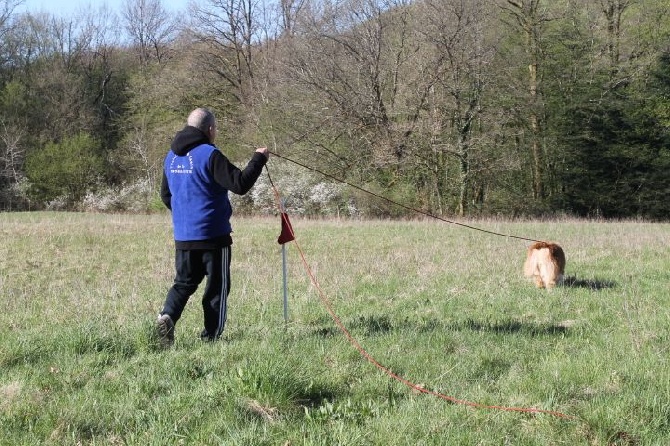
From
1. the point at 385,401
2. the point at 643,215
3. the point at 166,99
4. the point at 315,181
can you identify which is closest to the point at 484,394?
the point at 385,401

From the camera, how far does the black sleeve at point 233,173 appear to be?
481 centimetres

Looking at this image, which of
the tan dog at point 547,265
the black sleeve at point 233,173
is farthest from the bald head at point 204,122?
the tan dog at point 547,265

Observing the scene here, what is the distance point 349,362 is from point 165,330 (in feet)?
5.21

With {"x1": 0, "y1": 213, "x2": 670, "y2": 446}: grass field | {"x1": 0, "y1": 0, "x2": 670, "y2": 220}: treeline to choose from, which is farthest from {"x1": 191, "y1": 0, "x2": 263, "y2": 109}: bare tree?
{"x1": 0, "y1": 213, "x2": 670, "y2": 446}: grass field

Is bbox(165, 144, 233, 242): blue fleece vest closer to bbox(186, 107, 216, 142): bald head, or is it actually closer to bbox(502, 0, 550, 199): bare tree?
bbox(186, 107, 216, 142): bald head

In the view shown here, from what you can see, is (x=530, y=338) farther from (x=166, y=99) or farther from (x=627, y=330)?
(x=166, y=99)

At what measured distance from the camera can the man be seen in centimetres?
502

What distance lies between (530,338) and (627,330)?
40.5 inches

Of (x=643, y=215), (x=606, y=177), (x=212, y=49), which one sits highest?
(x=212, y=49)

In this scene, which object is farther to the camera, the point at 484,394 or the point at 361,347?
the point at 361,347

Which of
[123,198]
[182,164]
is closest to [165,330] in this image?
[182,164]

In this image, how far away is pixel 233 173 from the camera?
191 inches

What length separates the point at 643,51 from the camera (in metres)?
31.0

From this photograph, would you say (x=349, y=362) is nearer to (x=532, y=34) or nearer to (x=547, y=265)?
(x=547, y=265)
